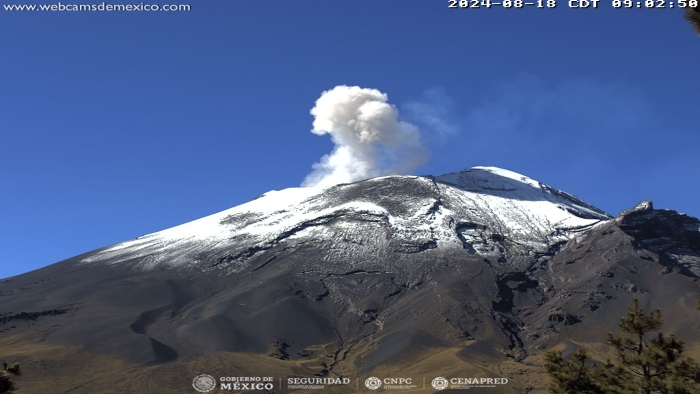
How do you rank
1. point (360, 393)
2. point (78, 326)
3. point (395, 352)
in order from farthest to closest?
point (78, 326)
point (395, 352)
point (360, 393)

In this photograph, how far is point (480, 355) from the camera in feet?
606

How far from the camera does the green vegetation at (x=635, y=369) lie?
83.0 feet

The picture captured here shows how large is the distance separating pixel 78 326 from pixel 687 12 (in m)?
203

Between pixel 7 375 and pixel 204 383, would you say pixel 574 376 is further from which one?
pixel 204 383

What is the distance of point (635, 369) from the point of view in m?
27.0

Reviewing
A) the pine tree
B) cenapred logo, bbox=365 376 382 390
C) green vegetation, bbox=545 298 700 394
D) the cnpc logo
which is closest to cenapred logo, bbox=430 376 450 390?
the cnpc logo

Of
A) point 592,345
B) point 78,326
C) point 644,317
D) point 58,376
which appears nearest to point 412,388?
point 592,345

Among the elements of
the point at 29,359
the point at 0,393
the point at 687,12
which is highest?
the point at 29,359

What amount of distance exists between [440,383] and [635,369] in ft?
445

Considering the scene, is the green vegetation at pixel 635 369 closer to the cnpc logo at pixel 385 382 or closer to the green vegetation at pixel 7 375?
the green vegetation at pixel 7 375

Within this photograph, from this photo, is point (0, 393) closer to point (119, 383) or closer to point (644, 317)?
point (644, 317)

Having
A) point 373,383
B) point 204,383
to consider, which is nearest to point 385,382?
point 373,383

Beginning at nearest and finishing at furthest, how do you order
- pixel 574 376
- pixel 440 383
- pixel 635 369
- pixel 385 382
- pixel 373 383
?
pixel 635 369 → pixel 574 376 → pixel 440 383 → pixel 385 382 → pixel 373 383

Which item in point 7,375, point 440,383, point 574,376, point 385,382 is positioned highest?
point 385,382
